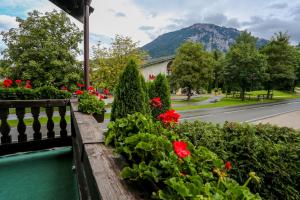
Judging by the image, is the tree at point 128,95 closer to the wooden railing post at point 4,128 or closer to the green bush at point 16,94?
the wooden railing post at point 4,128

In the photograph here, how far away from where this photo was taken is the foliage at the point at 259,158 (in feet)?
7.93

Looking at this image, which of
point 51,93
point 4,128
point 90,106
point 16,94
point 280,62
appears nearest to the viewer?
point 90,106

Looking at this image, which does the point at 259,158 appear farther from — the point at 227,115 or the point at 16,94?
the point at 227,115

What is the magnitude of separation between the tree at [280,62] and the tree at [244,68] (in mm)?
4383

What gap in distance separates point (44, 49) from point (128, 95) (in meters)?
17.6

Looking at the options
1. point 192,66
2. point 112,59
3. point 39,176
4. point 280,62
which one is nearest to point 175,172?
point 39,176

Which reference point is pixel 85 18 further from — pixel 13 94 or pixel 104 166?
pixel 13 94

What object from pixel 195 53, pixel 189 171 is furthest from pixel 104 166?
pixel 195 53

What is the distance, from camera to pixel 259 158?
2.49 metres

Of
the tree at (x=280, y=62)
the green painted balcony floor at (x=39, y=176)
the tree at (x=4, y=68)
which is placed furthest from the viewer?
the tree at (x=280, y=62)

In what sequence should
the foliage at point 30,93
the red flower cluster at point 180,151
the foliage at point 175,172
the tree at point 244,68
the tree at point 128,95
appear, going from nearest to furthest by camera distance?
1. the foliage at point 175,172
2. the red flower cluster at point 180,151
3. the tree at point 128,95
4. the foliage at point 30,93
5. the tree at point 244,68

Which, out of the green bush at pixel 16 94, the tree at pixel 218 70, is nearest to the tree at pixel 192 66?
the tree at pixel 218 70

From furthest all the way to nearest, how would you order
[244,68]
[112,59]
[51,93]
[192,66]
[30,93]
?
[244,68] → [192,66] → [112,59] → [30,93] → [51,93]

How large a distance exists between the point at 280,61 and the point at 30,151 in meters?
32.1
